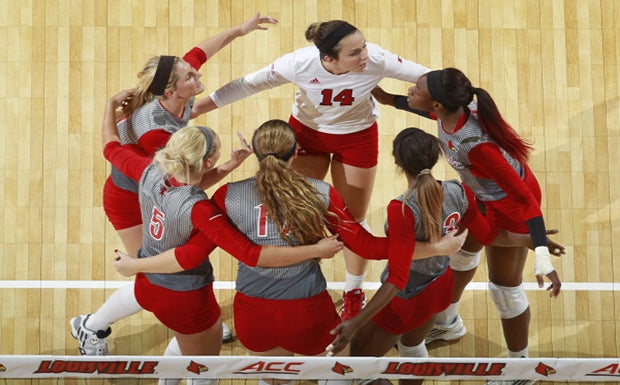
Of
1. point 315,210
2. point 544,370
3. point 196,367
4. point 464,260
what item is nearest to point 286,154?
point 315,210

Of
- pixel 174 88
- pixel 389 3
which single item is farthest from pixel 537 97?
pixel 174 88

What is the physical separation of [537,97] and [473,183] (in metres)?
2.01

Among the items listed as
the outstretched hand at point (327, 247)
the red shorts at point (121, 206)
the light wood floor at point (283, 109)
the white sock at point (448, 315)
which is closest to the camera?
the outstretched hand at point (327, 247)

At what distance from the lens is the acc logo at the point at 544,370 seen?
4.00m

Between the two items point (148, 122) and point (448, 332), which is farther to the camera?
point (448, 332)

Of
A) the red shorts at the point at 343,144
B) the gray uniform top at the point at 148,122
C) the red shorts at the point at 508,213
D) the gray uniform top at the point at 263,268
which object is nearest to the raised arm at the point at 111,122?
the gray uniform top at the point at 148,122

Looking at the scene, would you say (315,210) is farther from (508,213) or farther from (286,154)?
(508,213)

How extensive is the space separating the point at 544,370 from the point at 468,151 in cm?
133

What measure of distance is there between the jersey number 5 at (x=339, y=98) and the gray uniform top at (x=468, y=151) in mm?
661

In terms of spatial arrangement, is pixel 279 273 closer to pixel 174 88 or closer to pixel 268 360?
pixel 268 360

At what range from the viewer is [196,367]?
394 cm

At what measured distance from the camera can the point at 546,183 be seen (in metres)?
6.35

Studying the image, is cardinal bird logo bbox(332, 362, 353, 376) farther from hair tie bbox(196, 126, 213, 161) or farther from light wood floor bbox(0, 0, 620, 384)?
light wood floor bbox(0, 0, 620, 384)

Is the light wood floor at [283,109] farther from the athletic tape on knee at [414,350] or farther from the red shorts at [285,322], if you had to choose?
the red shorts at [285,322]
